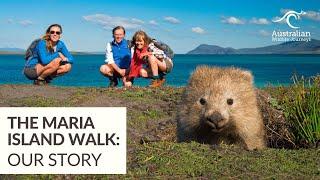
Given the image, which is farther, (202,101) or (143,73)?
(143,73)

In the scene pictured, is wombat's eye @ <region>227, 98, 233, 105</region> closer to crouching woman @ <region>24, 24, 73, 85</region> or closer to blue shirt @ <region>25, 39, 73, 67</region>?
crouching woman @ <region>24, 24, 73, 85</region>

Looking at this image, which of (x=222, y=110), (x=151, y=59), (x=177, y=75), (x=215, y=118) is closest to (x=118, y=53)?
(x=151, y=59)

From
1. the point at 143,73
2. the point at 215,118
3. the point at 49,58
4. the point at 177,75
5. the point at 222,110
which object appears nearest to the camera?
the point at 215,118

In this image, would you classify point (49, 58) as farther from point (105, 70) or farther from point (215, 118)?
point (215, 118)

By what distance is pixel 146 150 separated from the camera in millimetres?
5863

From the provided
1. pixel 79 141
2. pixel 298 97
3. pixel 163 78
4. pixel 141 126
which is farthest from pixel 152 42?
pixel 79 141

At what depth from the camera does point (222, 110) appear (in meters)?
6.36

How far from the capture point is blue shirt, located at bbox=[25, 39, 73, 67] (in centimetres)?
1277

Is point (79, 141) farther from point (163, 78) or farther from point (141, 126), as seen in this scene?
point (163, 78)

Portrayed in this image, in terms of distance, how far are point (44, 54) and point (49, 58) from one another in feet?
0.53

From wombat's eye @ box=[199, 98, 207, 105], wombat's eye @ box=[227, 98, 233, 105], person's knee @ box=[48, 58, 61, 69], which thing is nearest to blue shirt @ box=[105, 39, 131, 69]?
person's knee @ box=[48, 58, 61, 69]

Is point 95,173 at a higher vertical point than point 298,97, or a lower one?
lower

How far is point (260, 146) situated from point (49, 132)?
248cm

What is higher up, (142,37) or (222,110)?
(142,37)
